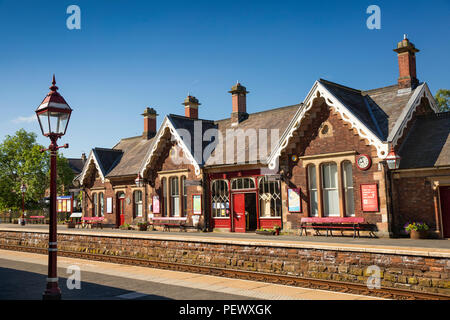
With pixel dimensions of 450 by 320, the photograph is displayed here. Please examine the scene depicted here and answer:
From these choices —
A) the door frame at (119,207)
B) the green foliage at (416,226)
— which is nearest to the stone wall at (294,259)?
the green foliage at (416,226)

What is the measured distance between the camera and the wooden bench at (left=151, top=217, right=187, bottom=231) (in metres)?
25.1

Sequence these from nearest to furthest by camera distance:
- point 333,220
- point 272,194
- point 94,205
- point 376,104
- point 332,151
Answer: point 333,220 → point 332,151 → point 376,104 → point 272,194 → point 94,205

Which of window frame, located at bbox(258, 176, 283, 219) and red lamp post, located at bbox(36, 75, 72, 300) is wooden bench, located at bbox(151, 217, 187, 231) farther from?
red lamp post, located at bbox(36, 75, 72, 300)

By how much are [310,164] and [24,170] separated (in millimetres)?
41208

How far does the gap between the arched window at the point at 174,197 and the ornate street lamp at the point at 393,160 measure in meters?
13.4

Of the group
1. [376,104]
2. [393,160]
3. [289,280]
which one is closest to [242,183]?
[376,104]

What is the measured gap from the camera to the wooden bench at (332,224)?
18.0m

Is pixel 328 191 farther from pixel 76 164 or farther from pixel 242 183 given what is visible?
pixel 76 164

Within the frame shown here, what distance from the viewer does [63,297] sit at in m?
9.88

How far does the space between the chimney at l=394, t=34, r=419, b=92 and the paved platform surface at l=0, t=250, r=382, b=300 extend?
1318cm

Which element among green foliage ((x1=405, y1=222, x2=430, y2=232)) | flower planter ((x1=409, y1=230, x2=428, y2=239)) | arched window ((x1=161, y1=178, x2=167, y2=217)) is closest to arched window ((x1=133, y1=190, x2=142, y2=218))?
arched window ((x1=161, y1=178, x2=167, y2=217))

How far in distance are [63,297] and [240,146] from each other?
15.6 metres

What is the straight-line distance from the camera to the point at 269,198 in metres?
21.8

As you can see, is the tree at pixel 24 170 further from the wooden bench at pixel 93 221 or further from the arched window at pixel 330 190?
the arched window at pixel 330 190
